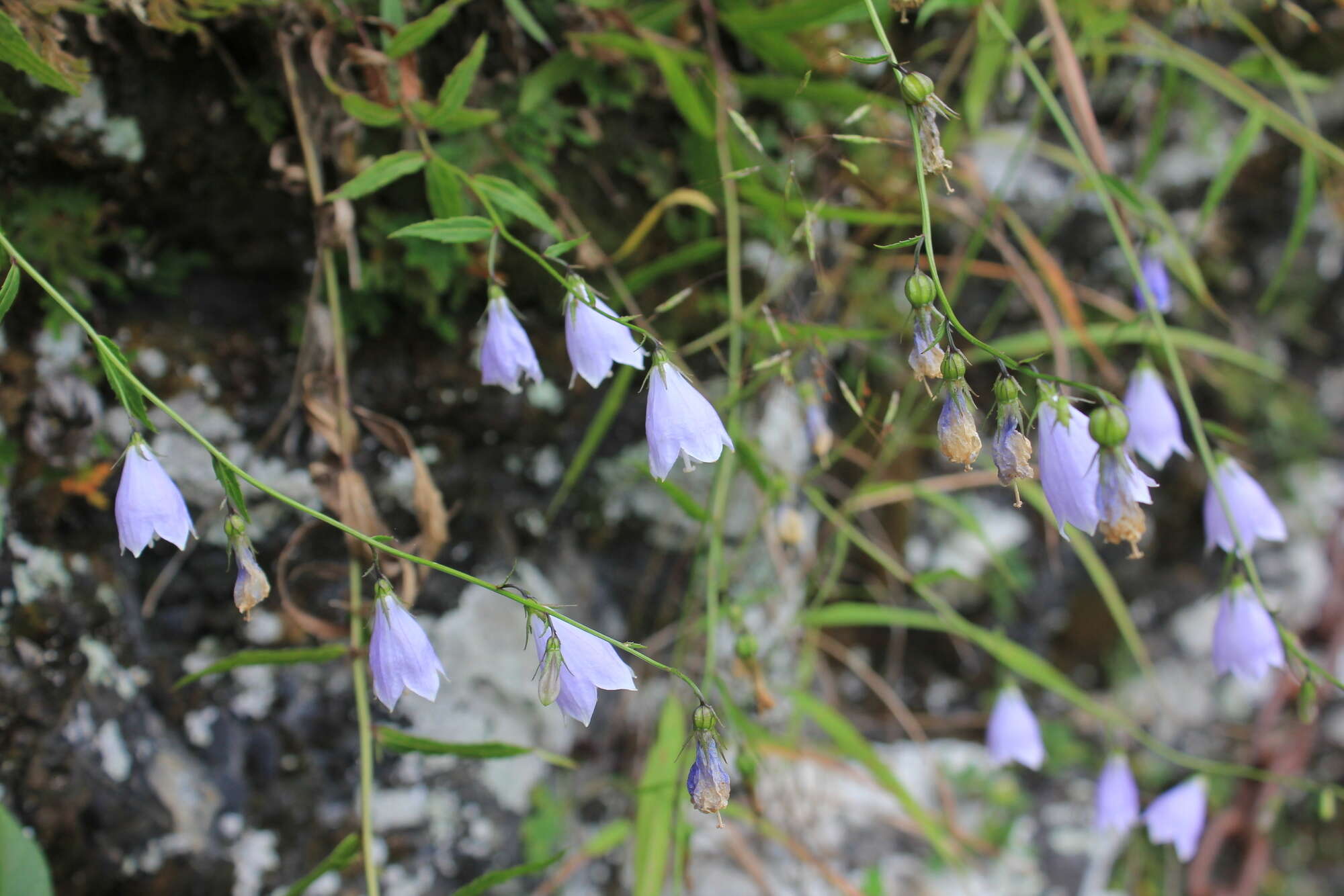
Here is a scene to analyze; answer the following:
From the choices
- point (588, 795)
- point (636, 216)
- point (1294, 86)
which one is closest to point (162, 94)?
point (636, 216)

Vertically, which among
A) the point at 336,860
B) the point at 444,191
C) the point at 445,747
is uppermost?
the point at 444,191

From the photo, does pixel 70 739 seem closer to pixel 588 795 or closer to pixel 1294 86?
pixel 588 795

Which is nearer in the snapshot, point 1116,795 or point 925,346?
point 925,346

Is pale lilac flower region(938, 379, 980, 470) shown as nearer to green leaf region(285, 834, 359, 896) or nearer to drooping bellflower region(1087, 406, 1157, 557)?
drooping bellflower region(1087, 406, 1157, 557)

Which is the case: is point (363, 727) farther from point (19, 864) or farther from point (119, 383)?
point (119, 383)

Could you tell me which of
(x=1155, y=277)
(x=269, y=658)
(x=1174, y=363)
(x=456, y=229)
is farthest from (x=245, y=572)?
(x=1155, y=277)

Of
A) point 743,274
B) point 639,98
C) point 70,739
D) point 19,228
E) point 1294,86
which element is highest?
point 1294,86

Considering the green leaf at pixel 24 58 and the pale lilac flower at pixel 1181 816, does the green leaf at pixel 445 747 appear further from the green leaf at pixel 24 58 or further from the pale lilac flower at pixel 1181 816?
the pale lilac flower at pixel 1181 816
